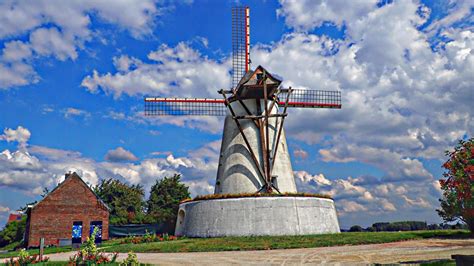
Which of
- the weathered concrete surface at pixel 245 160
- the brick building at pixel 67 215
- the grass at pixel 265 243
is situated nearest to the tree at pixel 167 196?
the brick building at pixel 67 215

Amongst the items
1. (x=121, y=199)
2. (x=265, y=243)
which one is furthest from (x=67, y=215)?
(x=265, y=243)

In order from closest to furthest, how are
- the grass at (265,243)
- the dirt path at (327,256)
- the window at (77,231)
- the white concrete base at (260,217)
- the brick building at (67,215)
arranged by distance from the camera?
1. the dirt path at (327,256)
2. the grass at (265,243)
3. the white concrete base at (260,217)
4. the brick building at (67,215)
5. the window at (77,231)

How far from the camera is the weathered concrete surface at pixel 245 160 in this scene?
2895 centimetres

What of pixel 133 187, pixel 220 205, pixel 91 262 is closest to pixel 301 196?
pixel 220 205

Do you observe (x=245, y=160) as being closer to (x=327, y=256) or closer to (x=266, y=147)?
(x=266, y=147)

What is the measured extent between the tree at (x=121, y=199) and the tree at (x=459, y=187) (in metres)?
34.2

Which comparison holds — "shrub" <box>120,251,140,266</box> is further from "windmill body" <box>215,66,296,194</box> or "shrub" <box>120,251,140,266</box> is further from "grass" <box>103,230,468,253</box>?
"windmill body" <box>215,66,296,194</box>

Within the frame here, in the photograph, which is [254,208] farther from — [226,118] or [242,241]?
[226,118]

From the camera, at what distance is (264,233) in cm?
2486

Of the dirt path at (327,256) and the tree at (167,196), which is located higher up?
the tree at (167,196)

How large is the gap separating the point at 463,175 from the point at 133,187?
43.7 meters

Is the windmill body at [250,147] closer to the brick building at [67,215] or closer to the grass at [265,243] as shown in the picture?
the grass at [265,243]

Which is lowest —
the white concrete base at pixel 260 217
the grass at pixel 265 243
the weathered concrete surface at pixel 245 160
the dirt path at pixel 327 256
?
the dirt path at pixel 327 256

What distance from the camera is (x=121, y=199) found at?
2058 inches
